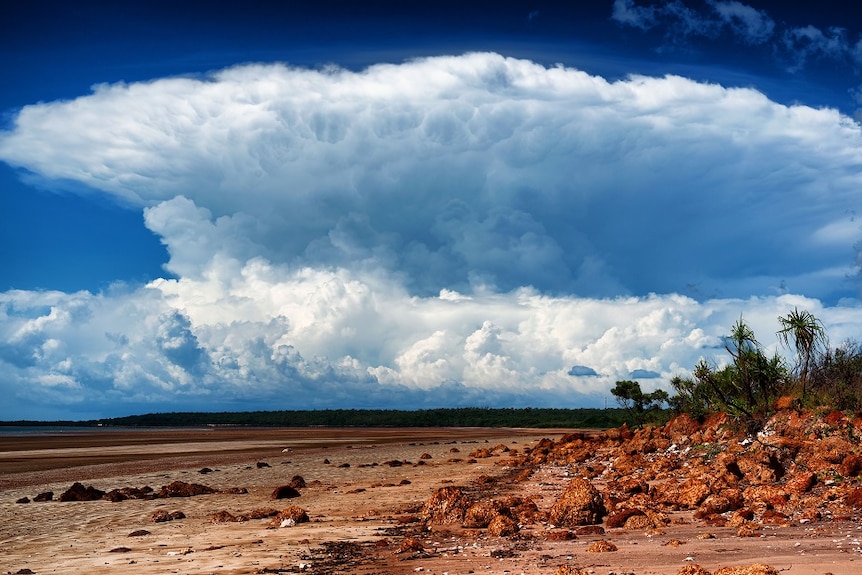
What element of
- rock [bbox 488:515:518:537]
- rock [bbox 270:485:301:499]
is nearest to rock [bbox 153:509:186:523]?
rock [bbox 270:485:301:499]

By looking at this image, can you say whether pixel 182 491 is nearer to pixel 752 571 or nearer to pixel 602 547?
pixel 602 547

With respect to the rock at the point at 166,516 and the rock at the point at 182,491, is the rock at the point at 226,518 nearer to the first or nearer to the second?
the rock at the point at 166,516

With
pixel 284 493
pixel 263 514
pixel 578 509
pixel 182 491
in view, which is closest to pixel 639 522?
pixel 578 509

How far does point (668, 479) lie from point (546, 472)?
26.7ft

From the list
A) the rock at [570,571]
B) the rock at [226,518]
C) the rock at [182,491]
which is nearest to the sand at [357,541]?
the rock at [226,518]

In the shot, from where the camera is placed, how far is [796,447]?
21.3 m

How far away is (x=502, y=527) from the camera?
49.9ft

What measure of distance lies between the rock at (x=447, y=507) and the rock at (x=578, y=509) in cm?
197

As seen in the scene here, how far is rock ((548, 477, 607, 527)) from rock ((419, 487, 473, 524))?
1.97m

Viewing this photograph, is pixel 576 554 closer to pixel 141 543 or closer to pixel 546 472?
pixel 141 543

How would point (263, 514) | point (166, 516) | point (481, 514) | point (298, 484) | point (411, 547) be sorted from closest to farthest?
point (411, 547), point (481, 514), point (263, 514), point (166, 516), point (298, 484)

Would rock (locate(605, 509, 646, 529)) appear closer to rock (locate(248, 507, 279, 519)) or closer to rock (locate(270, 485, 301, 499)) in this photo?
rock (locate(248, 507, 279, 519))

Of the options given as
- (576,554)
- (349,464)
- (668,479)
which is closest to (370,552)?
(576,554)

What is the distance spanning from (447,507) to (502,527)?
6.39ft
